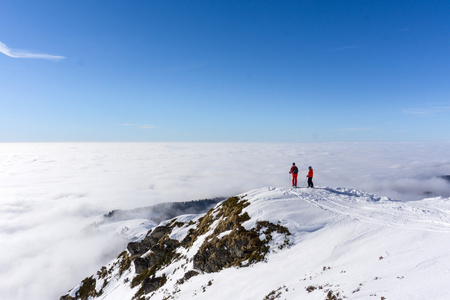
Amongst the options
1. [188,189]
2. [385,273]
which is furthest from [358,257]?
[188,189]

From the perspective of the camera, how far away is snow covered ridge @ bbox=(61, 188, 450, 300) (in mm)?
9289

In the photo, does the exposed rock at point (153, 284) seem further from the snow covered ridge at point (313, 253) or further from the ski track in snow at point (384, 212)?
the ski track in snow at point (384, 212)

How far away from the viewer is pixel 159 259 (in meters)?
32.7

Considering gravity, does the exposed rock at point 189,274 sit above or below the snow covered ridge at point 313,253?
below

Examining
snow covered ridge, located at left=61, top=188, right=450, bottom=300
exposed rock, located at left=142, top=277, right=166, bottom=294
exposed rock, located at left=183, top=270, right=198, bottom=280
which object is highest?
snow covered ridge, located at left=61, top=188, right=450, bottom=300

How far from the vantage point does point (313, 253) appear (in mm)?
14727

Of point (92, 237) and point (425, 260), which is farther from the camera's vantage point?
point (92, 237)

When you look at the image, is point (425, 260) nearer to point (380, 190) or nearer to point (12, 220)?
point (380, 190)

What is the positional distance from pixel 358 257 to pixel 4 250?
672 ft

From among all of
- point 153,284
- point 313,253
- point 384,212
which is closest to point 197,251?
point 153,284

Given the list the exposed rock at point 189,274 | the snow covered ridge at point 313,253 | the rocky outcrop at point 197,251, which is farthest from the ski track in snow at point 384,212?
the exposed rock at point 189,274

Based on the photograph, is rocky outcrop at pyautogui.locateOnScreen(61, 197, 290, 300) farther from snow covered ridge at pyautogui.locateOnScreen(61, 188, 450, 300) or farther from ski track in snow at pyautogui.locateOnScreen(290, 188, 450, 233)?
ski track in snow at pyautogui.locateOnScreen(290, 188, 450, 233)

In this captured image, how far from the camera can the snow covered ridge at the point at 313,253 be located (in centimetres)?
929

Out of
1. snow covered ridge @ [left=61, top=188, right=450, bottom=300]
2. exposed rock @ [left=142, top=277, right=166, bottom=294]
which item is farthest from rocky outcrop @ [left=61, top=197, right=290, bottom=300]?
snow covered ridge @ [left=61, top=188, right=450, bottom=300]
